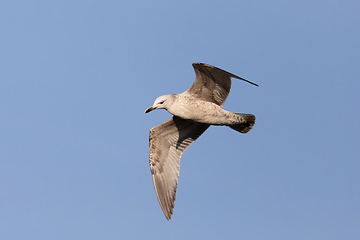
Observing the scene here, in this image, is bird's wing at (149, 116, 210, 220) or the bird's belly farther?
bird's wing at (149, 116, 210, 220)

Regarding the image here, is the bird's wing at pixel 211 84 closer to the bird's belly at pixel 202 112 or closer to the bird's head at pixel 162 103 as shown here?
the bird's belly at pixel 202 112

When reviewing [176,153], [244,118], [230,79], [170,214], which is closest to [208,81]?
[230,79]

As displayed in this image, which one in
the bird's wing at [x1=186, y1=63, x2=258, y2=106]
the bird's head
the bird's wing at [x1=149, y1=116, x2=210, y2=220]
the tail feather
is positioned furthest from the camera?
the bird's wing at [x1=149, y1=116, x2=210, y2=220]

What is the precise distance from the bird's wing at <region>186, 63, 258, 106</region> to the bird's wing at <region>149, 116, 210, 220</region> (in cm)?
170

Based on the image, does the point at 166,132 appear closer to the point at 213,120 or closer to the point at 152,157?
the point at 152,157

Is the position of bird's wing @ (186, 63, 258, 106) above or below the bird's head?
above

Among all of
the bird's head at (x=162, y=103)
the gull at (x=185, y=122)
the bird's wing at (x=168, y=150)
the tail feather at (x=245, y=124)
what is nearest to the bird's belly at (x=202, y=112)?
the gull at (x=185, y=122)

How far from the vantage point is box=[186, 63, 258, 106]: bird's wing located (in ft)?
49.3

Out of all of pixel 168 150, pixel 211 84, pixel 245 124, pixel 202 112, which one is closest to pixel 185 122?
pixel 168 150

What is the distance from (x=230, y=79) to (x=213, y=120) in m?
1.39

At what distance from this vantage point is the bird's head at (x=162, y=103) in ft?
50.9

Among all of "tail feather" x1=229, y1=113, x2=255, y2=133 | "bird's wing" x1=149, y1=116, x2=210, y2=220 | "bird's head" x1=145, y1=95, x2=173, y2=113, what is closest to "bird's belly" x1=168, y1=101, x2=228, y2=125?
"bird's head" x1=145, y1=95, x2=173, y2=113

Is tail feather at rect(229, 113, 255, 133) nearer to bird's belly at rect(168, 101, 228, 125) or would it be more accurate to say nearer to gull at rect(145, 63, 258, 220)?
gull at rect(145, 63, 258, 220)

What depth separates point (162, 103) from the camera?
15.6 meters
